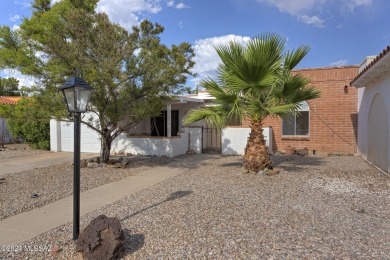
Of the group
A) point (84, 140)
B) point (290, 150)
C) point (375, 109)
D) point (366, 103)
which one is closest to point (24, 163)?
point (84, 140)

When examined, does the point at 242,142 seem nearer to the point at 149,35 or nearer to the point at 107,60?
the point at 149,35

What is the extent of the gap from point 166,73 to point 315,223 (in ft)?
19.0

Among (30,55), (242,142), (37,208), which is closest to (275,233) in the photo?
(37,208)

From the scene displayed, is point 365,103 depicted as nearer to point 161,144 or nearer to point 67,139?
point 161,144

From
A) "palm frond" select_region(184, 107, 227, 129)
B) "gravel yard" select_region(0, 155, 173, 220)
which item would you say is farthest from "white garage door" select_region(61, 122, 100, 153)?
"palm frond" select_region(184, 107, 227, 129)

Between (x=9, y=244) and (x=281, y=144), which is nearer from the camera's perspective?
(x=9, y=244)

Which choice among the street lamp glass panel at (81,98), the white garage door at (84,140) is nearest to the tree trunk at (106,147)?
the white garage door at (84,140)

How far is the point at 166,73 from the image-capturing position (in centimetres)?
840

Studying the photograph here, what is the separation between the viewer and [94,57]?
26.5 feet

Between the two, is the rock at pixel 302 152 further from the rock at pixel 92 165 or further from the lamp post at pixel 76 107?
the lamp post at pixel 76 107

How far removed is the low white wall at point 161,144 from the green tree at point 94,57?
346cm

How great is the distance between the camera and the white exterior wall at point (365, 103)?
8227mm

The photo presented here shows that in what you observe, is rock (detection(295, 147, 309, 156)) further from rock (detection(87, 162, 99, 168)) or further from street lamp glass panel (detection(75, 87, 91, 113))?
street lamp glass panel (detection(75, 87, 91, 113))

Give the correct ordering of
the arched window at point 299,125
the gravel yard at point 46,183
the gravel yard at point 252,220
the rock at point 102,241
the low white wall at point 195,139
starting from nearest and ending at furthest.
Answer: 1. the rock at point 102,241
2. the gravel yard at point 252,220
3. the gravel yard at point 46,183
4. the arched window at point 299,125
5. the low white wall at point 195,139
